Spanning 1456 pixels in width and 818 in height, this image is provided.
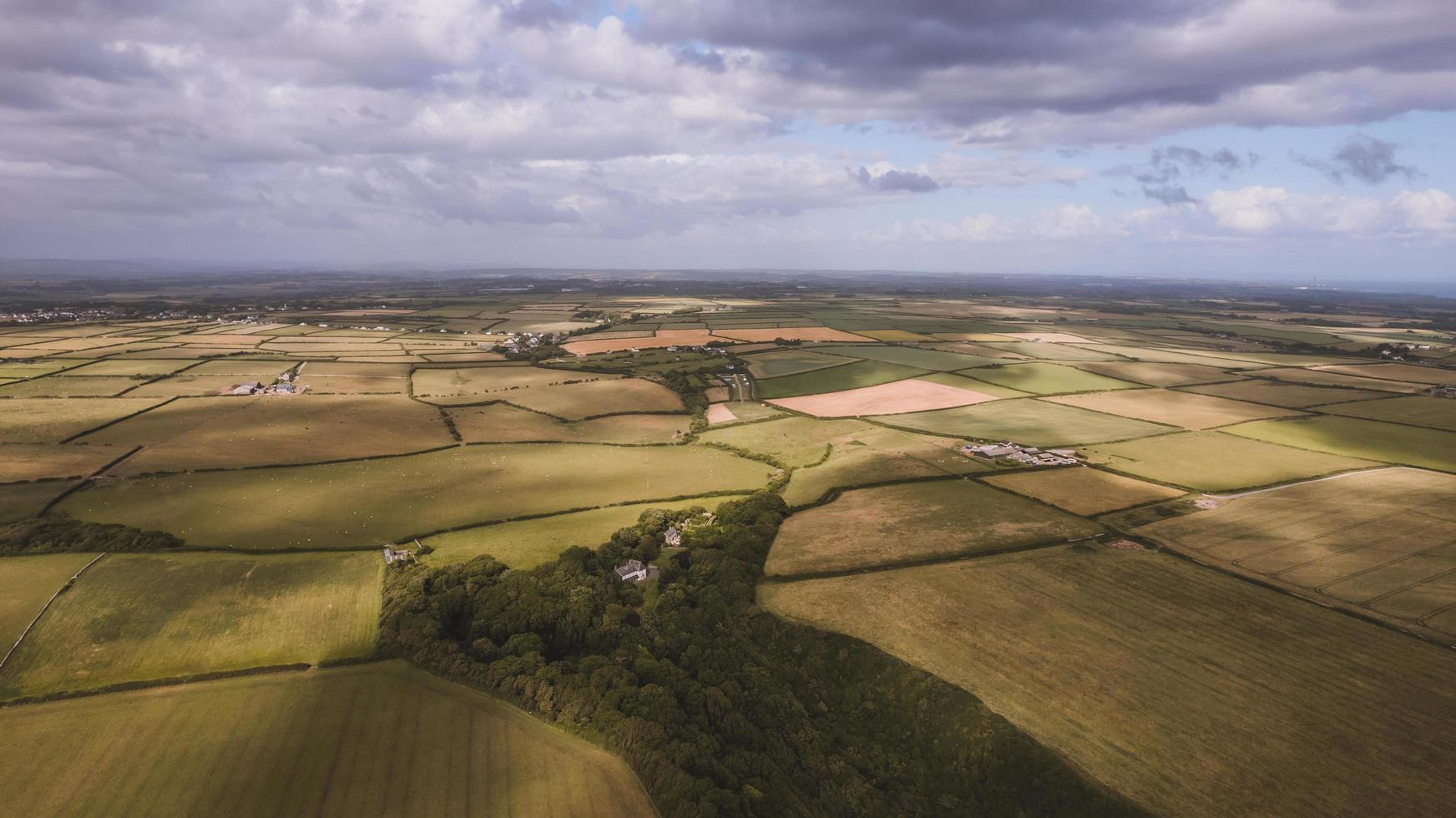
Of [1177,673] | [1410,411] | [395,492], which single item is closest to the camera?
[1177,673]

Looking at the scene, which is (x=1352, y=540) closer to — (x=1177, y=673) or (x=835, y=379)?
(x=1177, y=673)

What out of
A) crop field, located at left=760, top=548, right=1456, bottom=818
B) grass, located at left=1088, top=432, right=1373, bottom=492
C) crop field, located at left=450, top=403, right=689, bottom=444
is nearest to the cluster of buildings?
grass, located at left=1088, top=432, right=1373, bottom=492

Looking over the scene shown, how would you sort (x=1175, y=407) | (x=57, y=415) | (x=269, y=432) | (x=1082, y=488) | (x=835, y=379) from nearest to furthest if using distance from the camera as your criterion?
(x=1082, y=488) < (x=269, y=432) < (x=57, y=415) < (x=1175, y=407) < (x=835, y=379)

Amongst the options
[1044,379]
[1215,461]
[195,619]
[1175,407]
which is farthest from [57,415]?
[1175,407]

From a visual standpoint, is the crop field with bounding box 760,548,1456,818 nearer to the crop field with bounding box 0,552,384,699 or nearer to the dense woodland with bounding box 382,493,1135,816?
the dense woodland with bounding box 382,493,1135,816

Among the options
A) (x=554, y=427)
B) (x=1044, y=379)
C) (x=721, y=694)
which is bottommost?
(x=721, y=694)

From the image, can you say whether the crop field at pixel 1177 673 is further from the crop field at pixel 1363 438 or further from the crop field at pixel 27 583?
the crop field at pixel 27 583

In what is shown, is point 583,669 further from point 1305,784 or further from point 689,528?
point 1305,784

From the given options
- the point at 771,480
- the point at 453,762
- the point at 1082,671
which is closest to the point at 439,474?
the point at 771,480
